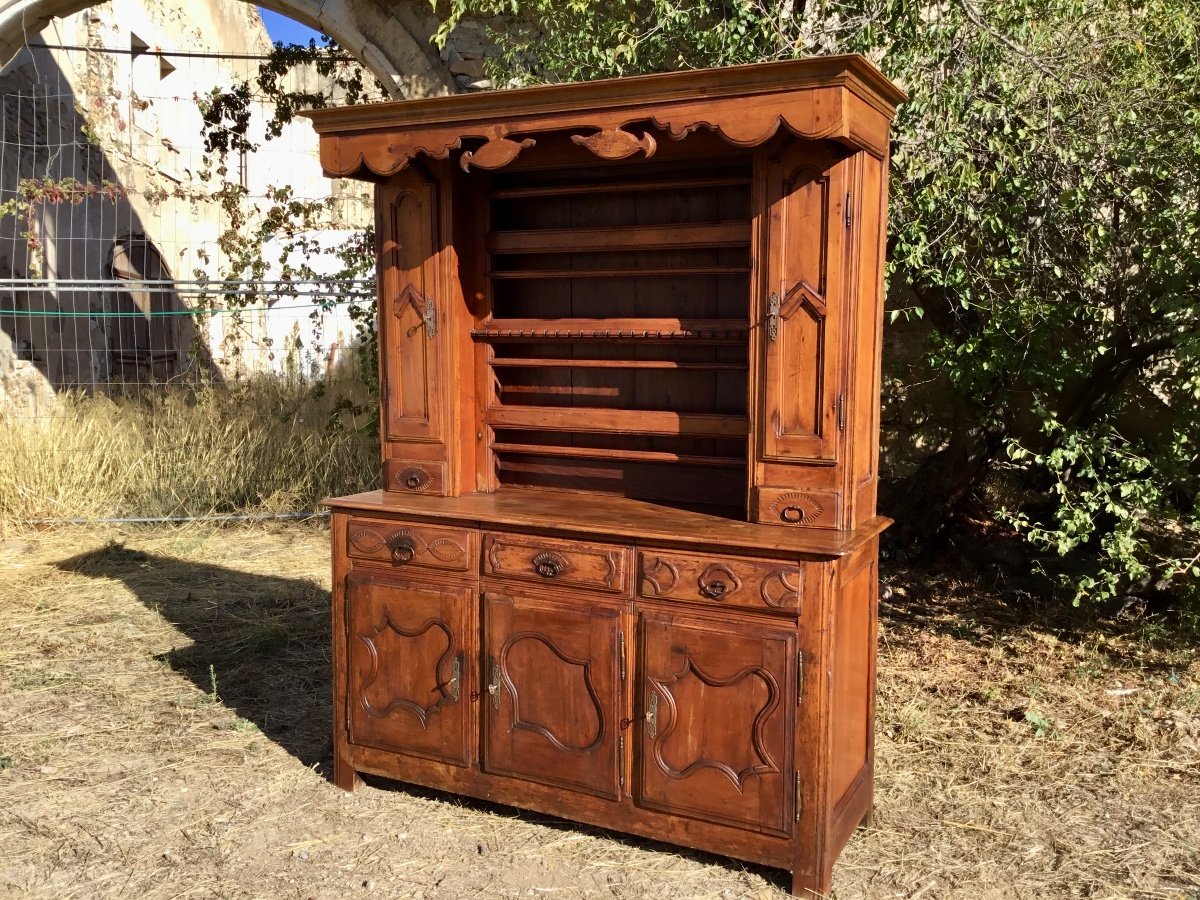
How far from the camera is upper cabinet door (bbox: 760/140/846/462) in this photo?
2996 mm

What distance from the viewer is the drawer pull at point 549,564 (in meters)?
3.25

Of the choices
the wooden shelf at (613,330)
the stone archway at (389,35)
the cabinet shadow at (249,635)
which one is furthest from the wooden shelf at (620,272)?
the stone archway at (389,35)

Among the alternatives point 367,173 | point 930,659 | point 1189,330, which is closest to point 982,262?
point 1189,330

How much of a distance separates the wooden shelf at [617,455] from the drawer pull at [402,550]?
54 cm

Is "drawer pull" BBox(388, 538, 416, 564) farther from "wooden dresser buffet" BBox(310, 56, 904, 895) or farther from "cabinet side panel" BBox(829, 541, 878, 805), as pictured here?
"cabinet side panel" BBox(829, 541, 878, 805)

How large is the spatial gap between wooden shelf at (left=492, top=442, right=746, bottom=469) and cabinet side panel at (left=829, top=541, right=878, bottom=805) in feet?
1.72

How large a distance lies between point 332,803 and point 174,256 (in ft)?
34.0

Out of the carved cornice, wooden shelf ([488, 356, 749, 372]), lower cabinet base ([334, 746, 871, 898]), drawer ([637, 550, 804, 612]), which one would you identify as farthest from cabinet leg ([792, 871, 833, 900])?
the carved cornice

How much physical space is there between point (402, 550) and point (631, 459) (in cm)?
82

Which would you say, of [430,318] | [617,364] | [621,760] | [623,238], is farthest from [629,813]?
[623,238]

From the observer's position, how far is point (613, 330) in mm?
3586

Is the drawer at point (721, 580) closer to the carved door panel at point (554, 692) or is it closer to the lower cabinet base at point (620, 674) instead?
the lower cabinet base at point (620, 674)

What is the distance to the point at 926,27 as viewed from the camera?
14.6 feet

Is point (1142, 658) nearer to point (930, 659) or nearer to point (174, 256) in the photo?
point (930, 659)
